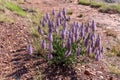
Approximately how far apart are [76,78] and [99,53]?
1.73 feet

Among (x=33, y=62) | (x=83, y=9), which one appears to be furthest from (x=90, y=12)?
(x=33, y=62)

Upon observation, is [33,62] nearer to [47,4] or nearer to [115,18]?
[115,18]

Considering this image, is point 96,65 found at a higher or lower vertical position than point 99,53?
lower

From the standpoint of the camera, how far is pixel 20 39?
6039mm

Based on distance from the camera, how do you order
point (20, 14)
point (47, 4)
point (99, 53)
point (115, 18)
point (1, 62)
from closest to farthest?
point (99, 53) < point (1, 62) < point (20, 14) < point (115, 18) < point (47, 4)

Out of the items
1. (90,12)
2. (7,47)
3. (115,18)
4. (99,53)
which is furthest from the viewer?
(90,12)

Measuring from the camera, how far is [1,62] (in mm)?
5160

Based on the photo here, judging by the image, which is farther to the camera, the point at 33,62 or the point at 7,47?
the point at 7,47

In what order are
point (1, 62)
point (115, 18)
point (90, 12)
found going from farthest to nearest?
point (90, 12)
point (115, 18)
point (1, 62)

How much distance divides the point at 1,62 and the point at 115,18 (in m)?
5.04

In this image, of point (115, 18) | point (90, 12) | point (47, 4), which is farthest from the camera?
point (47, 4)

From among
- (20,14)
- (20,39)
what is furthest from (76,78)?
(20,14)

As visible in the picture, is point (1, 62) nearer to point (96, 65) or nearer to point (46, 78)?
point (46, 78)

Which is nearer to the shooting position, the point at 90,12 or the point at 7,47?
the point at 7,47
